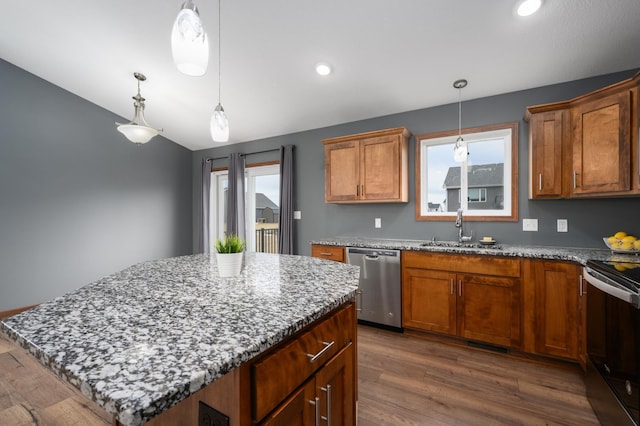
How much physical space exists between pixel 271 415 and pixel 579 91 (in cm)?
353

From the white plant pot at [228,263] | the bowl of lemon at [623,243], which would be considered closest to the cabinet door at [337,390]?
the white plant pot at [228,263]

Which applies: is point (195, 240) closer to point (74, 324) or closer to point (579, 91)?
point (74, 324)

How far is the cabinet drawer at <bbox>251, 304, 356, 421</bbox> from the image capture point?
71 centimetres

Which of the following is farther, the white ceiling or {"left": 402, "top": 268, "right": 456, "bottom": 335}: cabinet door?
{"left": 402, "top": 268, "right": 456, "bottom": 335}: cabinet door

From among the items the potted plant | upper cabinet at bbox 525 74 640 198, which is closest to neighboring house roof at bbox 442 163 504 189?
upper cabinet at bbox 525 74 640 198

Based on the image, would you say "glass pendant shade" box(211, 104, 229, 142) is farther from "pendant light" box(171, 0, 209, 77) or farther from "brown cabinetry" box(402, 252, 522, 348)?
"brown cabinetry" box(402, 252, 522, 348)

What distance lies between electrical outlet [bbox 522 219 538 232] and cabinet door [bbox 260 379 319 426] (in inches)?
110

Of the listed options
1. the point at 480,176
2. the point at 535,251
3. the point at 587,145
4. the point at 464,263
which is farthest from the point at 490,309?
the point at 587,145

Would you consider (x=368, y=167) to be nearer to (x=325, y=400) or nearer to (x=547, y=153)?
(x=547, y=153)

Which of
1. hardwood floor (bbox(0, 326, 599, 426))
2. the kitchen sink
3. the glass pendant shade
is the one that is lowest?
hardwood floor (bbox(0, 326, 599, 426))

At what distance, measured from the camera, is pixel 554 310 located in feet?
7.23

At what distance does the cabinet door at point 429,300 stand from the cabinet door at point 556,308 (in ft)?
2.04

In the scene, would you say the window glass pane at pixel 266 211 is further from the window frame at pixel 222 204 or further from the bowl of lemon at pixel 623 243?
the bowl of lemon at pixel 623 243

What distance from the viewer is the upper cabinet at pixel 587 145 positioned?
204cm
